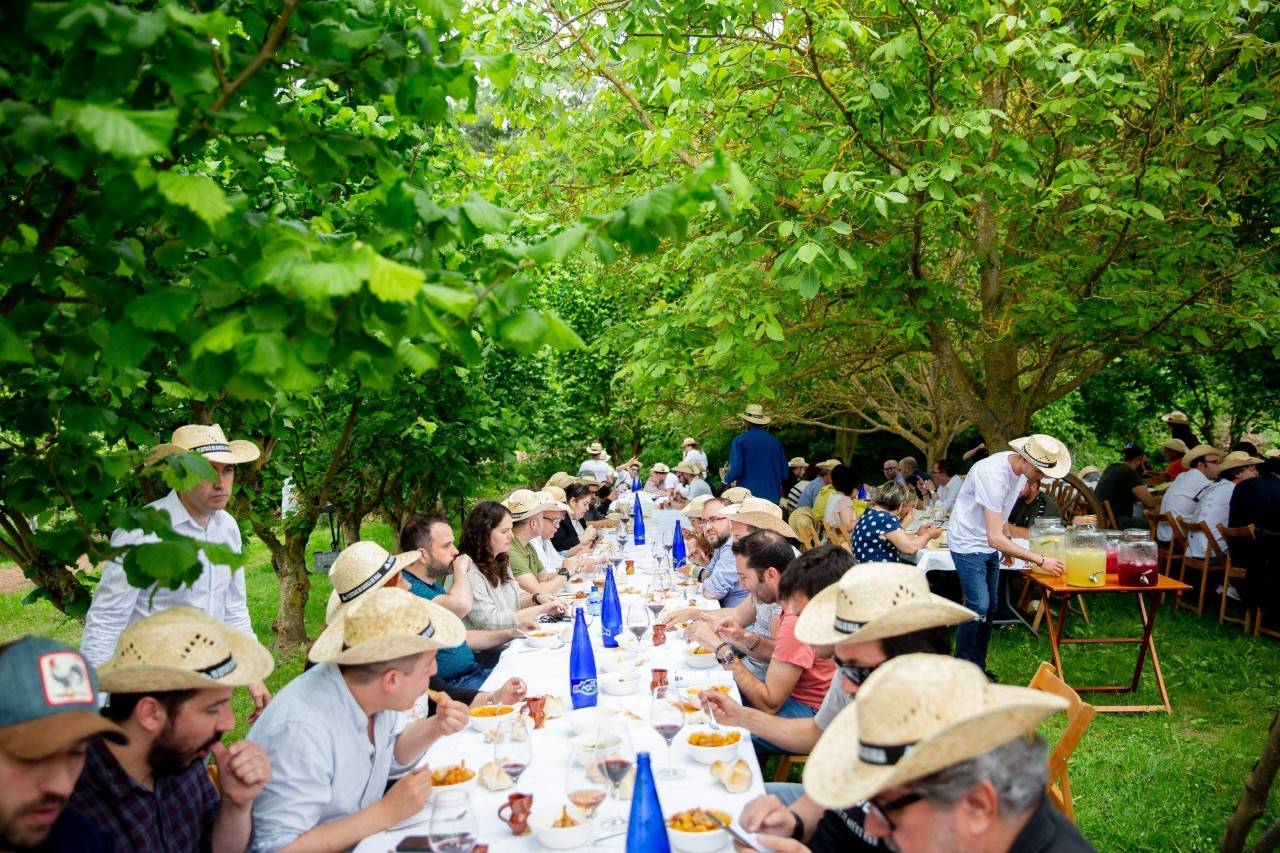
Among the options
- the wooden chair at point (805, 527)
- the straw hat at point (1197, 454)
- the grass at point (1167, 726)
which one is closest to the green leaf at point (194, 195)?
the grass at point (1167, 726)

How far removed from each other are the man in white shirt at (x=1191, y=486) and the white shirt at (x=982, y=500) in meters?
4.71

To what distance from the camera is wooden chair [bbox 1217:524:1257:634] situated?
8539 millimetres

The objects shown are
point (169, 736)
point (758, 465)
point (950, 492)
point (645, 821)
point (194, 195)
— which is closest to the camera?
point (194, 195)

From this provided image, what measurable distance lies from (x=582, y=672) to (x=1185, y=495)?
29.8 feet

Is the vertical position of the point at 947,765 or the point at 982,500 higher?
the point at 947,765

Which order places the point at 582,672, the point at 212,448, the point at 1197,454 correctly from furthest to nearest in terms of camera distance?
the point at 1197,454 → the point at 212,448 → the point at 582,672

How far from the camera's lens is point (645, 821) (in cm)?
242

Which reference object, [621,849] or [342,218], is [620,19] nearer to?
[342,218]

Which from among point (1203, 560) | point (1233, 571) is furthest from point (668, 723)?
point (1203, 560)

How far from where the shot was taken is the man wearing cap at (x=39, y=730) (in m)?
1.89

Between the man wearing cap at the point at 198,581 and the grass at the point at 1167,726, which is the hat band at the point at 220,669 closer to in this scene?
the man wearing cap at the point at 198,581

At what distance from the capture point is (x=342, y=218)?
5230mm

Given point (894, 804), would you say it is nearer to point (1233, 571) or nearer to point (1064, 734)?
point (1064, 734)

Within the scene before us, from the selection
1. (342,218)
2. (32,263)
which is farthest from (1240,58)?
(32,263)
